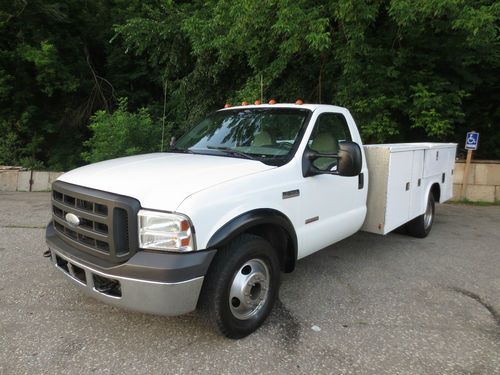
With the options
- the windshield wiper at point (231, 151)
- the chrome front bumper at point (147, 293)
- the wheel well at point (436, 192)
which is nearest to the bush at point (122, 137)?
the windshield wiper at point (231, 151)

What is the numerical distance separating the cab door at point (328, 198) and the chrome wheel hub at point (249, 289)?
0.57 m

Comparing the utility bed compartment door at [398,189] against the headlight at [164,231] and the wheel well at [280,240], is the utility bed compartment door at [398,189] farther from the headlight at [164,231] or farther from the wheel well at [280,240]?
the headlight at [164,231]

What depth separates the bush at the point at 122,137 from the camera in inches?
357

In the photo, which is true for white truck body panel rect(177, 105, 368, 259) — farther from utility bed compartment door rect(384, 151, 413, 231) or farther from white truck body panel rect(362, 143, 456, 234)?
utility bed compartment door rect(384, 151, 413, 231)

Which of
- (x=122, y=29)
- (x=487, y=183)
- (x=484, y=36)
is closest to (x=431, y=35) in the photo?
(x=484, y=36)

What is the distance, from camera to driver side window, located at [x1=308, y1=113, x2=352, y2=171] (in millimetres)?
3930

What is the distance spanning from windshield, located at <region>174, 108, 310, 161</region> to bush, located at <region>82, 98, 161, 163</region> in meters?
4.97

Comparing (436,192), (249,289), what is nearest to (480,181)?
(436,192)

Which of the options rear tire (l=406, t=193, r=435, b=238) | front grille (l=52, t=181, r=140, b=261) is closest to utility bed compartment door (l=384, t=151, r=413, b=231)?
rear tire (l=406, t=193, r=435, b=238)

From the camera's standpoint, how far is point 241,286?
3.01 metres

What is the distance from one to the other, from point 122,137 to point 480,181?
840cm

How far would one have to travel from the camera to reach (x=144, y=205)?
2646 millimetres

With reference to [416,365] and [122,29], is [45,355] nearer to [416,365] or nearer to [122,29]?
[416,365]

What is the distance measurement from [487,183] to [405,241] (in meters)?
4.99
